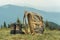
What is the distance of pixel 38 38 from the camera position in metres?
19.3

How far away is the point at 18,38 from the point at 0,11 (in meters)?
26.2

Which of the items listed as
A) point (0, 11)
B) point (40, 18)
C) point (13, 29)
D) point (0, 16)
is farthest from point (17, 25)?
point (0, 11)

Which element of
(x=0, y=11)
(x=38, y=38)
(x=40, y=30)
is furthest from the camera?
(x=0, y=11)

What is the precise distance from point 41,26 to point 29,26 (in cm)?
114

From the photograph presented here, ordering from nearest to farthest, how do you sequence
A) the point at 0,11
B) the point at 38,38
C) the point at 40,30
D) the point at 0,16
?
the point at 38,38, the point at 40,30, the point at 0,16, the point at 0,11

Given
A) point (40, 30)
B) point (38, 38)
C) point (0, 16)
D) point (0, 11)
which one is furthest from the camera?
point (0, 11)

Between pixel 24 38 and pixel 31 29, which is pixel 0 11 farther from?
pixel 24 38

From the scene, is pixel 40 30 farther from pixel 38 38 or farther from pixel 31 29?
pixel 38 38

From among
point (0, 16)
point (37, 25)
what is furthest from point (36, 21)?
point (0, 16)

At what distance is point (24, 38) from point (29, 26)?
477cm

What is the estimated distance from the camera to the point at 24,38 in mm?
19375

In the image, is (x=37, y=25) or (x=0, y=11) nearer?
(x=37, y=25)

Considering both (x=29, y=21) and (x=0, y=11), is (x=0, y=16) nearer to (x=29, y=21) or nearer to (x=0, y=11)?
(x=0, y=11)

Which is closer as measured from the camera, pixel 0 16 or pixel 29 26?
pixel 29 26
